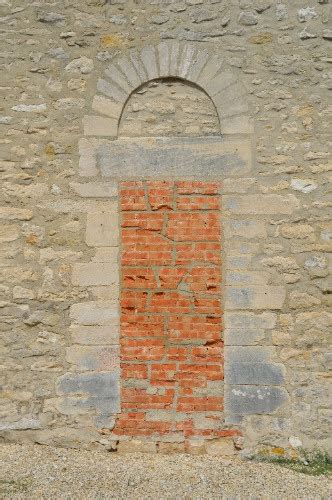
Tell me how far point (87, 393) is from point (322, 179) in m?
2.55

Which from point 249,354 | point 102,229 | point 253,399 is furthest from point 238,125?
point 253,399

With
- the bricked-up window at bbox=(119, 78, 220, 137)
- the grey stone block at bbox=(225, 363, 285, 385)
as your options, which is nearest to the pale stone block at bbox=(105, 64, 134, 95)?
the bricked-up window at bbox=(119, 78, 220, 137)

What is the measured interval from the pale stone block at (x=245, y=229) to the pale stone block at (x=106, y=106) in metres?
1.28

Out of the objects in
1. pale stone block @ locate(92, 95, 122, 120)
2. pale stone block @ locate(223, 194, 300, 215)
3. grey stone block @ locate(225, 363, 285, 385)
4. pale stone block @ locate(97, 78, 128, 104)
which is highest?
pale stone block @ locate(97, 78, 128, 104)

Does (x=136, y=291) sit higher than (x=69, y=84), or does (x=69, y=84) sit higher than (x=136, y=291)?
(x=69, y=84)

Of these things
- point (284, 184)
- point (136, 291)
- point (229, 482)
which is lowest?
point (229, 482)

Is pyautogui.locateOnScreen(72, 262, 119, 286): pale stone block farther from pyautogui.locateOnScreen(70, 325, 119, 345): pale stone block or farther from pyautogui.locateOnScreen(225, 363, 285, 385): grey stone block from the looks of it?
pyautogui.locateOnScreen(225, 363, 285, 385): grey stone block

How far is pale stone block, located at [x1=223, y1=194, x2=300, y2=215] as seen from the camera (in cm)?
404

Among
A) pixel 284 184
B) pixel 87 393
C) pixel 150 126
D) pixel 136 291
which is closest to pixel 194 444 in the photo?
pixel 87 393

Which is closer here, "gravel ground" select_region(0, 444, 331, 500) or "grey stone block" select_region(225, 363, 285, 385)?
"gravel ground" select_region(0, 444, 331, 500)

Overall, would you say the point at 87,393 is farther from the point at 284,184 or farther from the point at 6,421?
the point at 284,184

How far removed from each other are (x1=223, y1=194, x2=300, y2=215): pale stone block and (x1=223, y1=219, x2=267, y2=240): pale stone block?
0.25 feet

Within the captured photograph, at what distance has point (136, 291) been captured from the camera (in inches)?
160

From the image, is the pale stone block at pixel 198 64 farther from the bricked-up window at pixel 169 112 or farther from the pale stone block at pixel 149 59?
the pale stone block at pixel 149 59
